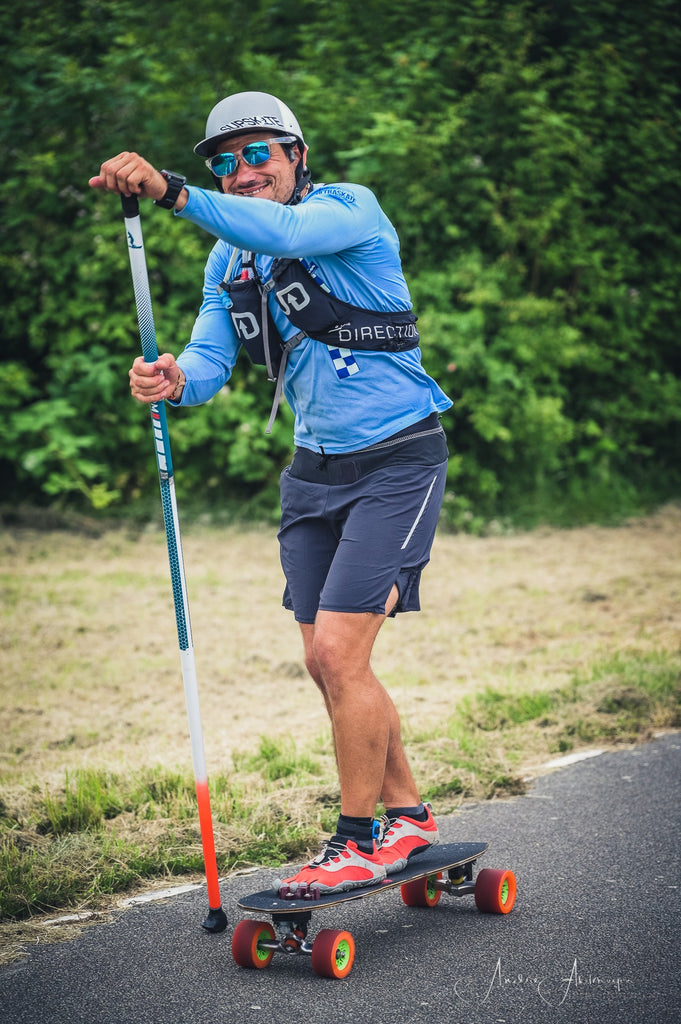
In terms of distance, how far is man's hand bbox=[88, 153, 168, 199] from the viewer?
9.23ft

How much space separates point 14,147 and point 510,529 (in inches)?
225

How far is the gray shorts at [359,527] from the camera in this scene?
11.0 ft

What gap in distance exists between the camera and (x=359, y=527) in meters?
3.38

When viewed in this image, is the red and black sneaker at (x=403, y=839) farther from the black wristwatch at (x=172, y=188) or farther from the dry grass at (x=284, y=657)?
the black wristwatch at (x=172, y=188)

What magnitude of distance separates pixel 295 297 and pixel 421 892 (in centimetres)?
194

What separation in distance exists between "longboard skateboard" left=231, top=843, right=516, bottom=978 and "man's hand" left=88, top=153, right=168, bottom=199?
1941 millimetres

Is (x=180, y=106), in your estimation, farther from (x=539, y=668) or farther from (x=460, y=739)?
(x=460, y=739)

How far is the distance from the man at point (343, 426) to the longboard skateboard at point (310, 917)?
0.21ft

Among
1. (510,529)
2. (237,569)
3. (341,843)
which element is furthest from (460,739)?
(510,529)

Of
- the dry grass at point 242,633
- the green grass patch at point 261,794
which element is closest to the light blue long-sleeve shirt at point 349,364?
the green grass patch at point 261,794

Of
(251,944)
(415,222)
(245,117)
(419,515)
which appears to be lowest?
(251,944)

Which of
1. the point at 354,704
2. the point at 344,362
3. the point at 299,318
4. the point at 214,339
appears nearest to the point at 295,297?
the point at 299,318

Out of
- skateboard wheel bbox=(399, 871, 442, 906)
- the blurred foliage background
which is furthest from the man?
the blurred foliage background

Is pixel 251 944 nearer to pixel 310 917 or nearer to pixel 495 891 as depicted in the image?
pixel 310 917
